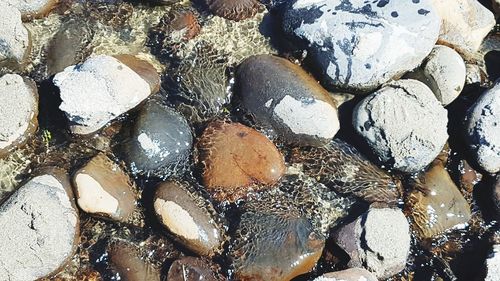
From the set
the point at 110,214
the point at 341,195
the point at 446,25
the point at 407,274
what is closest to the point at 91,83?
the point at 110,214

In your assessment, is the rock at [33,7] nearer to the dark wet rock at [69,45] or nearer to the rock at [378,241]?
the dark wet rock at [69,45]

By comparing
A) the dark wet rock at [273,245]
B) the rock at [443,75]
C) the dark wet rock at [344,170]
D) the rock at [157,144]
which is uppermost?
the rock at [443,75]

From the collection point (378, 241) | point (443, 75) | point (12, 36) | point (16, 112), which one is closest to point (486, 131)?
point (443, 75)

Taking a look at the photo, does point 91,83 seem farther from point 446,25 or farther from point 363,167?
point 446,25

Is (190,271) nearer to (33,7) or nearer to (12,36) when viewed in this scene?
(12,36)

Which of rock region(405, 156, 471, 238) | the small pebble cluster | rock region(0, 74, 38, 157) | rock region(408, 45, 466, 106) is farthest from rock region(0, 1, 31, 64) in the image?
rock region(405, 156, 471, 238)

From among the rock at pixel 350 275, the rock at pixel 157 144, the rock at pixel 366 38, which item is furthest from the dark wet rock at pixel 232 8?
the rock at pixel 350 275
